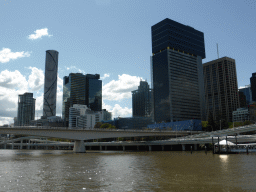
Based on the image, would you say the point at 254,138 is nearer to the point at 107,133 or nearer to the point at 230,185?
the point at 107,133

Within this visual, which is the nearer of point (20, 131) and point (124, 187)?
point (124, 187)

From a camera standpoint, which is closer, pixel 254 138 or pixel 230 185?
pixel 230 185

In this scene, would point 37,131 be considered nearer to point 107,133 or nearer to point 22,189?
point 107,133

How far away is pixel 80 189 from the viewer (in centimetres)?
1834

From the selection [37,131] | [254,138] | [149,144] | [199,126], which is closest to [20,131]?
[37,131]

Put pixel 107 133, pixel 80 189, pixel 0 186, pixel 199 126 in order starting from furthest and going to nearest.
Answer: pixel 199 126, pixel 107 133, pixel 0 186, pixel 80 189

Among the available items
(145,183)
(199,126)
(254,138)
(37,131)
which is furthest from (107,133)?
(199,126)

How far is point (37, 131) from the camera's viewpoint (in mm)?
91250

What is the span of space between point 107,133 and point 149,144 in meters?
35.5

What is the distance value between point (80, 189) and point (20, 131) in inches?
3115

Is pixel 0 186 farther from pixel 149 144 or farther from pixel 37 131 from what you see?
pixel 149 144

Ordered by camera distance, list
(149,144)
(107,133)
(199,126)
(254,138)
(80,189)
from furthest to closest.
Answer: (199,126) < (149,144) < (107,133) < (254,138) < (80,189)

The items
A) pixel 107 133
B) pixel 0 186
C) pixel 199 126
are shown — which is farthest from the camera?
pixel 199 126

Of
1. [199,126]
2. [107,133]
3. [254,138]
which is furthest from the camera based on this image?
[199,126]
